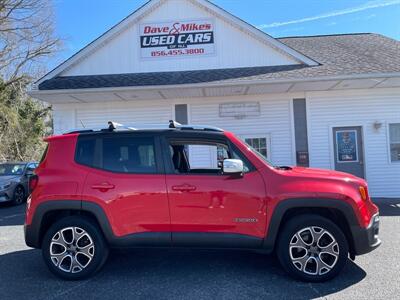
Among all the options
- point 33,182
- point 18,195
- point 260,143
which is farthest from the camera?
point 18,195

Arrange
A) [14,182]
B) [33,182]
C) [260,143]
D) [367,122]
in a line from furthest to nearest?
[14,182]
[260,143]
[367,122]
[33,182]

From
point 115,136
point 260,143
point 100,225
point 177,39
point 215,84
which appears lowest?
point 100,225

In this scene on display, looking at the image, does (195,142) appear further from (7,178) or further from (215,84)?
(7,178)

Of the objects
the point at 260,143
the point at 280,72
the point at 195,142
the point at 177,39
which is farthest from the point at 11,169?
the point at 195,142

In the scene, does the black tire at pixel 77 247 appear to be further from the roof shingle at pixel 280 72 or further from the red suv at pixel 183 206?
the roof shingle at pixel 280 72

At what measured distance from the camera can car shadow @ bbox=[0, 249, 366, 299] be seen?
435 centimetres

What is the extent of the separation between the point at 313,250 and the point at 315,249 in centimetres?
3

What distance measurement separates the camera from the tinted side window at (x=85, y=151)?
497cm

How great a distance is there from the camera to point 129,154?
4980 millimetres

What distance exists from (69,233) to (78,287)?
692 millimetres

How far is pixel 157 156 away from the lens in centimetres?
491

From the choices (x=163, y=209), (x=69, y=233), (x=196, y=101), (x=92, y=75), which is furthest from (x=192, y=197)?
(x=92, y=75)

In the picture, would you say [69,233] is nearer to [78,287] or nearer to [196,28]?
[78,287]

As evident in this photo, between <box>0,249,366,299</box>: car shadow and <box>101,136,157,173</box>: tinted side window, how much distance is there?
4.62 ft
